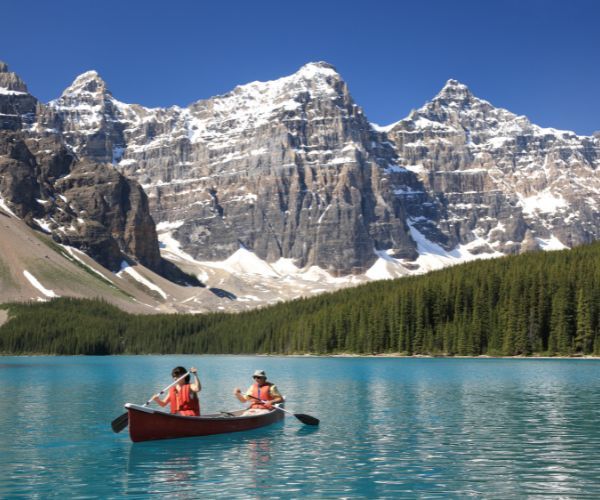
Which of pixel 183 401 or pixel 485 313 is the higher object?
pixel 485 313

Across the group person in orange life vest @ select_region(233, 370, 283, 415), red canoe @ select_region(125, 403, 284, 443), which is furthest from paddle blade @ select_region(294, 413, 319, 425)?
red canoe @ select_region(125, 403, 284, 443)

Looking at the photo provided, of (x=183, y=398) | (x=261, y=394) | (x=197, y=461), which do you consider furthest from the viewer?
(x=261, y=394)

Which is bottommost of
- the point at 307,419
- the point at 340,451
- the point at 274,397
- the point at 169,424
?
the point at 340,451

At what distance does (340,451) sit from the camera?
122 ft

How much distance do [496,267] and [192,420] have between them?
425 feet

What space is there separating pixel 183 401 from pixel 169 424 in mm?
1579

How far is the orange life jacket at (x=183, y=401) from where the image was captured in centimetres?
4022

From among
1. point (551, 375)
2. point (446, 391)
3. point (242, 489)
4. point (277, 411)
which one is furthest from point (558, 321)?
point (242, 489)

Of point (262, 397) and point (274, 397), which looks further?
point (274, 397)

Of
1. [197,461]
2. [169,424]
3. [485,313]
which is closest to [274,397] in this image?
[169,424]

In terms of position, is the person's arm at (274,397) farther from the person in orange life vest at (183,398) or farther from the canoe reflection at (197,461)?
the person in orange life vest at (183,398)

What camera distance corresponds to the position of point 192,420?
130 ft

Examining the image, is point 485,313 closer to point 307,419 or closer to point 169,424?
point 307,419

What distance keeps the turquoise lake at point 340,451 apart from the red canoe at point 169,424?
0.60 metres
